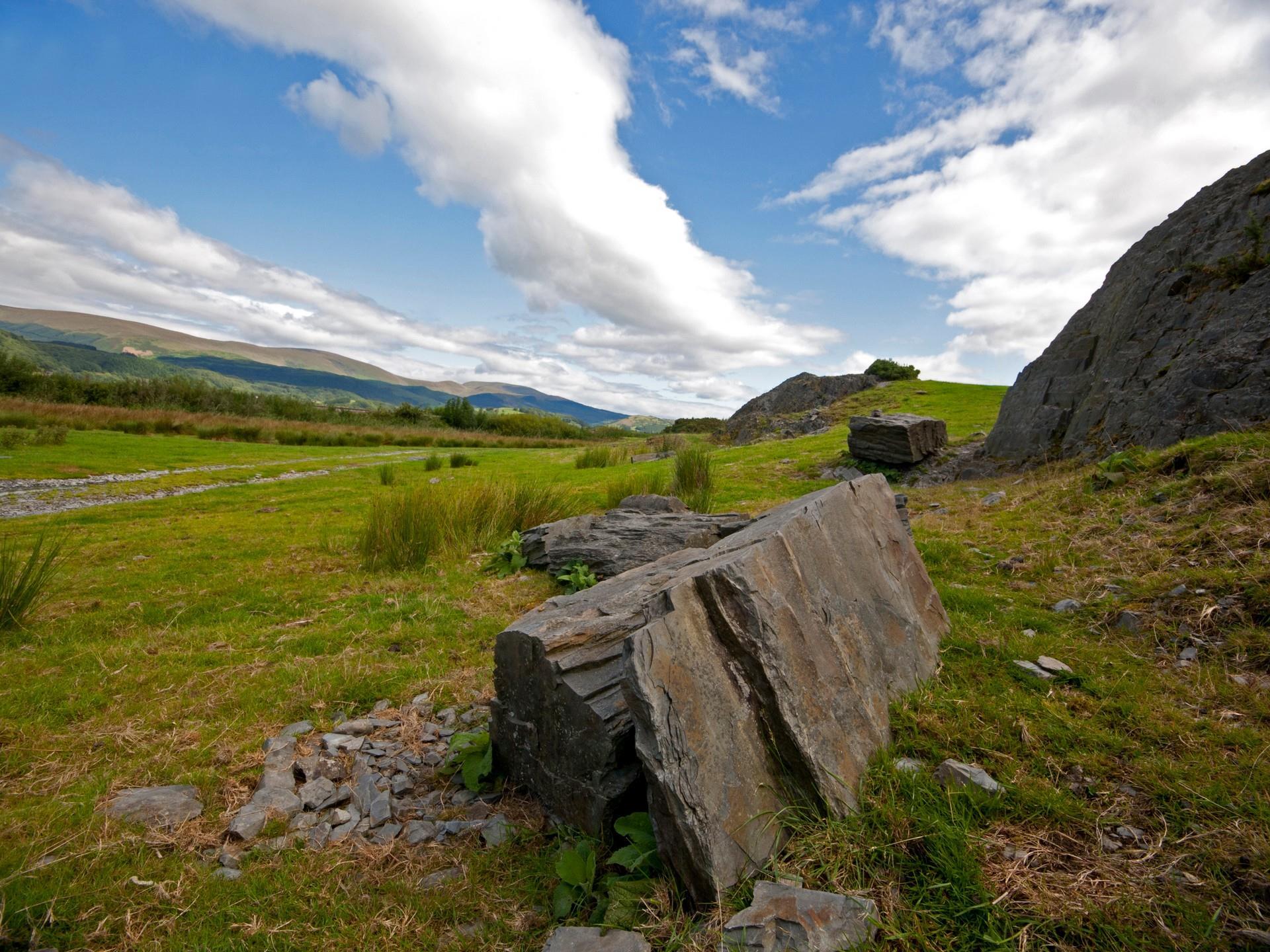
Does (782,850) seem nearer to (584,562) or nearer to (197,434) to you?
(584,562)

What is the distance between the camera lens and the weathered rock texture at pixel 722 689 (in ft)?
9.25

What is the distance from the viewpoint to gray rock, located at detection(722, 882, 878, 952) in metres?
2.31

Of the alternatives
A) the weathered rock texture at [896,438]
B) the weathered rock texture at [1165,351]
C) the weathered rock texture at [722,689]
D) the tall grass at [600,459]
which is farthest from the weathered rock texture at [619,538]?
the tall grass at [600,459]

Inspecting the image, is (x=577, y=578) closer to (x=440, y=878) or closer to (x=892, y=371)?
(x=440, y=878)

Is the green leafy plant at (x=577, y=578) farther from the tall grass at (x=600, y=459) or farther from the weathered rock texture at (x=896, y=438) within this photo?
the tall grass at (x=600, y=459)

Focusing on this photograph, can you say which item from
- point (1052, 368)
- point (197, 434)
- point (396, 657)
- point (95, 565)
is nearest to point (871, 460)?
point (1052, 368)

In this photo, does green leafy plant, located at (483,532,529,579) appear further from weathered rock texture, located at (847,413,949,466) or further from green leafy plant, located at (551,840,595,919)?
weathered rock texture, located at (847,413,949,466)

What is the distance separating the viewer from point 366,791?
13.6 feet

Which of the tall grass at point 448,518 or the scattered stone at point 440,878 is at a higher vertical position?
the tall grass at point 448,518

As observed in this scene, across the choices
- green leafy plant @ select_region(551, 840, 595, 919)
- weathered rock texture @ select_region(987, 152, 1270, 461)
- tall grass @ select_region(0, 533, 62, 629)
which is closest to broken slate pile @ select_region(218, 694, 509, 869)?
green leafy plant @ select_region(551, 840, 595, 919)

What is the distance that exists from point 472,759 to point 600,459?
22.9 meters

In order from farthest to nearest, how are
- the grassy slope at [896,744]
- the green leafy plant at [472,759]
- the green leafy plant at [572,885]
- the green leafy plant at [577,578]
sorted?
the green leafy plant at [577,578], the green leafy plant at [472,759], the green leafy plant at [572,885], the grassy slope at [896,744]

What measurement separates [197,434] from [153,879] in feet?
155

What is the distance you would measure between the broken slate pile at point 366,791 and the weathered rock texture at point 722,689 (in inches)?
21.7
